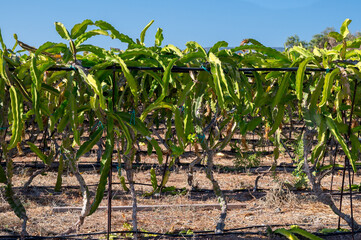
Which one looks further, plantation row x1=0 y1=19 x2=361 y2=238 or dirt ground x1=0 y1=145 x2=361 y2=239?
dirt ground x1=0 y1=145 x2=361 y2=239

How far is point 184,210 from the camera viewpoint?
3.80m

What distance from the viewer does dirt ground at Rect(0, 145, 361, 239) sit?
329 cm

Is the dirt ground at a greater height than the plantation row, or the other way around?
the plantation row

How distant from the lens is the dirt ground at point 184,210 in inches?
129

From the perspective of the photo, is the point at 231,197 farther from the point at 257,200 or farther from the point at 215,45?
the point at 215,45

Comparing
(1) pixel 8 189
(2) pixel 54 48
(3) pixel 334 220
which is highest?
(2) pixel 54 48

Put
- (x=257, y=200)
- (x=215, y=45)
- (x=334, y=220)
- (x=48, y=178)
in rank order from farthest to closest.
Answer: (x=48, y=178) → (x=257, y=200) → (x=334, y=220) → (x=215, y=45)

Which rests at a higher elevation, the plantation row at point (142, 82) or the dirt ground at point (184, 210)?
the plantation row at point (142, 82)

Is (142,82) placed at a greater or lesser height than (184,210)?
greater

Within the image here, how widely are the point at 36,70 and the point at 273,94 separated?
4.32 ft

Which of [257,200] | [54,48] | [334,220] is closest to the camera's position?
[54,48]

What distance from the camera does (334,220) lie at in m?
3.49

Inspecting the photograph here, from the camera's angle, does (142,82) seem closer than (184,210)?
Yes

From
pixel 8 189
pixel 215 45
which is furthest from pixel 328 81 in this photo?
pixel 8 189
